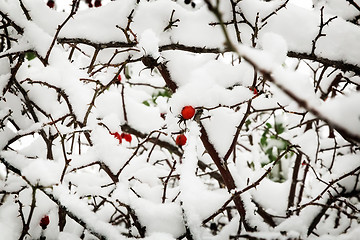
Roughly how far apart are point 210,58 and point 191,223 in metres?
0.89

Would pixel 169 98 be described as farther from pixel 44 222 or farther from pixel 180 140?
pixel 44 222

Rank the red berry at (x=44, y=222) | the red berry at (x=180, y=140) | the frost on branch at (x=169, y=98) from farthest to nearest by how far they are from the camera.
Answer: the red berry at (x=180, y=140), the red berry at (x=44, y=222), the frost on branch at (x=169, y=98)

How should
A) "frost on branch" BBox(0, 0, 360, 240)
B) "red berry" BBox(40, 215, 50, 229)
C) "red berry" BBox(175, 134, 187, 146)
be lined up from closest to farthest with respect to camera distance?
"frost on branch" BBox(0, 0, 360, 240) → "red berry" BBox(40, 215, 50, 229) → "red berry" BBox(175, 134, 187, 146)

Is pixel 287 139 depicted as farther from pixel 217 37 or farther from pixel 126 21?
pixel 126 21

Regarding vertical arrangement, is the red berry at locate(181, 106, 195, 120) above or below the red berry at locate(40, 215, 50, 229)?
above

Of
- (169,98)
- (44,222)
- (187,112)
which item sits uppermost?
(169,98)

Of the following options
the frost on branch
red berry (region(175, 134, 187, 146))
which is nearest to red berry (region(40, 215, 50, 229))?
the frost on branch

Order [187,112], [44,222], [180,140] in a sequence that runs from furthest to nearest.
A: [180,140] → [44,222] → [187,112]

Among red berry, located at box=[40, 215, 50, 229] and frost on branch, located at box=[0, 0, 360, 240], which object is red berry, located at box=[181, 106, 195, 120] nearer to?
frost on branch, located at box=[0, 0, 360, 240]

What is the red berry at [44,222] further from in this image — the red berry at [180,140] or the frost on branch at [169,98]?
the red berry at [180,140]

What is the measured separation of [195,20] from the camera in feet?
4.60

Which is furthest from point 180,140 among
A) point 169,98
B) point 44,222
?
point 44,222

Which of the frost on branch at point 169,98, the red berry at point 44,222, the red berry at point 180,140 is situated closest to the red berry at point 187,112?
the frost on branch at point 169,98

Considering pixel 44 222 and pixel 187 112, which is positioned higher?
pixel 187 112
